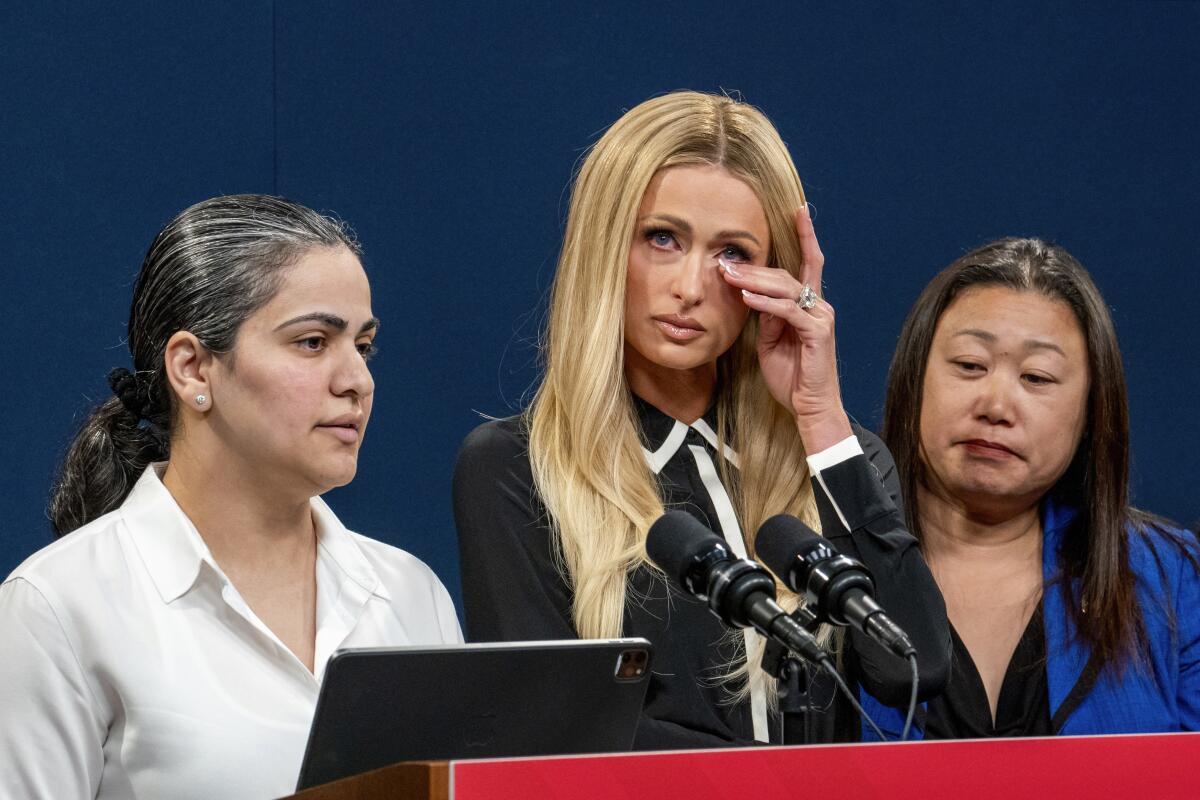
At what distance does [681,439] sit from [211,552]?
0.68m

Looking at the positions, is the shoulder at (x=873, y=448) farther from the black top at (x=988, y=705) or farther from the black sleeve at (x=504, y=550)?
the black sleeve at (x=504, y=550)

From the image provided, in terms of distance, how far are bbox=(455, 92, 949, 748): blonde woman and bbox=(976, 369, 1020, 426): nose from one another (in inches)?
7.8

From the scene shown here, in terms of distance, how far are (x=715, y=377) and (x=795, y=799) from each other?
122cm

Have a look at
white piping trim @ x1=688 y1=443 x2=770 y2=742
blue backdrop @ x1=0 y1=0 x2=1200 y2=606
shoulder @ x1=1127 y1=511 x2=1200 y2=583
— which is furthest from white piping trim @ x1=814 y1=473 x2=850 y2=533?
blue backdrop @ x1=0 y1=0 x2=1200 y2=606

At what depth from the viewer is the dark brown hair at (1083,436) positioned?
2.31 metres

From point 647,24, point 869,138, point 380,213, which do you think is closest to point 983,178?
point 869,138

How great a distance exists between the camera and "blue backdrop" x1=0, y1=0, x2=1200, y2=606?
2691 millimetres

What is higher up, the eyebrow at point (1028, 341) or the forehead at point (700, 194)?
the forehead at point (700, 194)

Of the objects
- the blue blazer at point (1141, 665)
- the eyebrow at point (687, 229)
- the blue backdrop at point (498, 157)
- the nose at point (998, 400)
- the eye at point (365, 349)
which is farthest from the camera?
the blue backdrop at point (498, 157)

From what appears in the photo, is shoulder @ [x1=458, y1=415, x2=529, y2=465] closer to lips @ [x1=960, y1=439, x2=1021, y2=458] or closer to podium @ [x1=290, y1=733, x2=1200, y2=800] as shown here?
lips @ [x1=960, y1=439, x2=1021, y2=458]

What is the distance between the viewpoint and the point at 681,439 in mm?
2139

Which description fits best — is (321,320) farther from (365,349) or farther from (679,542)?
(679,542)

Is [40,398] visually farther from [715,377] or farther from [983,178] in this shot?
[983,178]

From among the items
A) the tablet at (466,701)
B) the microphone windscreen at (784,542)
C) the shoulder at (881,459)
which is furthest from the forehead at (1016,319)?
the tablet at (466,701)
